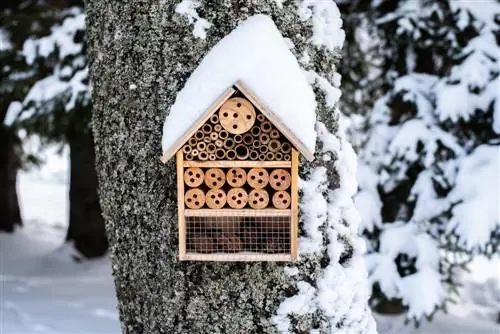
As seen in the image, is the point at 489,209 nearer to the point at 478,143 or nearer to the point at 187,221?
the point at 478,143

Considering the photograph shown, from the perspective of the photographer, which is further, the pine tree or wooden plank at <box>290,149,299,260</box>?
the pine tree

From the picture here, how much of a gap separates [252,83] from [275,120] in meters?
0.10

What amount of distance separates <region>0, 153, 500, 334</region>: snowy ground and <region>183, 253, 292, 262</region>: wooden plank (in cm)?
254

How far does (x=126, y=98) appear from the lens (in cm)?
161

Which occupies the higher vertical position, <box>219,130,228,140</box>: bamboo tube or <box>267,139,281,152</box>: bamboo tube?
<box>219,130,228,140</box>: bamboo tube


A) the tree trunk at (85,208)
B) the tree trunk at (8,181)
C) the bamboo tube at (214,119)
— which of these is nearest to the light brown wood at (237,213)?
the bamboo tube at (214,119)

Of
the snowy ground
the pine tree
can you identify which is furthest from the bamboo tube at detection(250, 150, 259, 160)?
the snowy ground

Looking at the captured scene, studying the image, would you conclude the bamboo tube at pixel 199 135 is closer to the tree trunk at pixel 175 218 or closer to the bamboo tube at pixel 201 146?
the bamboo tube at pixel 201 146

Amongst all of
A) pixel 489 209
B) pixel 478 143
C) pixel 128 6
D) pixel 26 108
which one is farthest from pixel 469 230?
pixel 26 108

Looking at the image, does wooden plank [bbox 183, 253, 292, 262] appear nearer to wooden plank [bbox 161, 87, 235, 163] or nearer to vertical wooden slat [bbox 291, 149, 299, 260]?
vertical wooden slat [bbox 291, 149, 299, 260]

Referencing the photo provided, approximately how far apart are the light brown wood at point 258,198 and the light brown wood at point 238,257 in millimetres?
116

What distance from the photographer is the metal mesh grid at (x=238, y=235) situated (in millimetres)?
1515

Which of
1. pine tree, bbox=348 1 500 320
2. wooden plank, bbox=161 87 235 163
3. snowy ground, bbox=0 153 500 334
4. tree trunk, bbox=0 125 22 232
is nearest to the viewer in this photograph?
wooden plank, bbox=161 87 235 163

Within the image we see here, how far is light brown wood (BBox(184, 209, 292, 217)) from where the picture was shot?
1.49m
